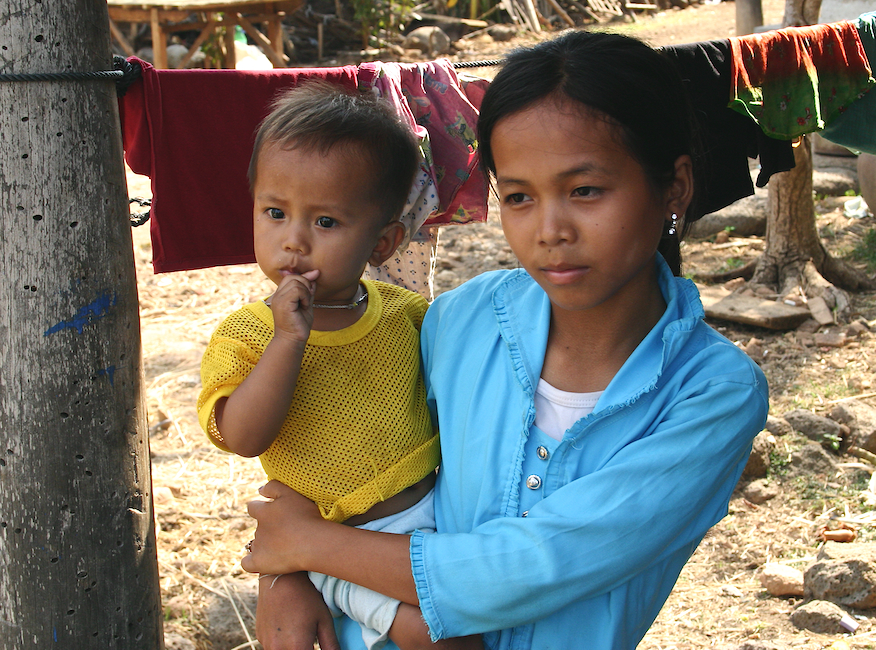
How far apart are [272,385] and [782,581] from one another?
2282mm

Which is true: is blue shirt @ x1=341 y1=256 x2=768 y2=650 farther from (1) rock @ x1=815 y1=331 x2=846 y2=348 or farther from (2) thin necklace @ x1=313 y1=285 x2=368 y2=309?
(1) rock @ x1=815 y1=331 x2=846 y2=348

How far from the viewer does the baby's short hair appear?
1.56 m

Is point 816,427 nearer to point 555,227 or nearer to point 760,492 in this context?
point 760,492

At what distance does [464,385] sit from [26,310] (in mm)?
861

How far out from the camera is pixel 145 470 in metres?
1.83

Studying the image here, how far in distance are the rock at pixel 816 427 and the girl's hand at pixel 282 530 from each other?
121 inches

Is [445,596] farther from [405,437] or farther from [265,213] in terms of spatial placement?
[265,213]

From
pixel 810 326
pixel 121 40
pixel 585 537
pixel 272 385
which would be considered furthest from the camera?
pixel 121 40

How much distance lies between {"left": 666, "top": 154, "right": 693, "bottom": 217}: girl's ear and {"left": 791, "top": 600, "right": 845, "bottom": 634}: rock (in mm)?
1871

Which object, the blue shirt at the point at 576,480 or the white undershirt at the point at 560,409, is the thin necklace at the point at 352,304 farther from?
the white undershirt at the point at 560,409

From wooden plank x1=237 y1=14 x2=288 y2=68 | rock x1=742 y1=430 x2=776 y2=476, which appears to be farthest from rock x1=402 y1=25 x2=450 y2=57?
rock x1=742 y1=430 x2=776 y2=476

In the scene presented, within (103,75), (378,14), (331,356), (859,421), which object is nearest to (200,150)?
(103,75)

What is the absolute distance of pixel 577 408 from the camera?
1.52m

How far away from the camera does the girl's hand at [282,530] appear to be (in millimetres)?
1538
